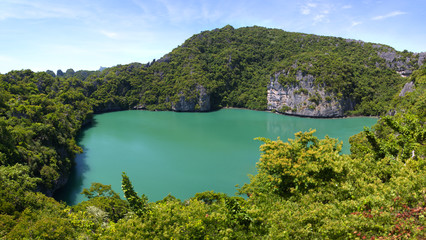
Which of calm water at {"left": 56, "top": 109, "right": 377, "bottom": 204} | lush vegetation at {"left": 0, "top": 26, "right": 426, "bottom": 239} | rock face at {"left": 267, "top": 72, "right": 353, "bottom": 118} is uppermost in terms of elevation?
rock face at {"left": 267, "top": 72, "right": 353, "bottom": 118}

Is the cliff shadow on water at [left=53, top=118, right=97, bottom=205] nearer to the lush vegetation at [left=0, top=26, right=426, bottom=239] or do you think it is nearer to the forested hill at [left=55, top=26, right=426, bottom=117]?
the lush vegetation at [left=0, top=26, right=426, bottom=239]

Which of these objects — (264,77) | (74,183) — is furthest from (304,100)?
(74,183)

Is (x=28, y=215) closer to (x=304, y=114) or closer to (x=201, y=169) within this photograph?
(x=201, y=169)

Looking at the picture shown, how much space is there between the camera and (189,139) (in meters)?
33.2

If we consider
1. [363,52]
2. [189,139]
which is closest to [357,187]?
[189,139]

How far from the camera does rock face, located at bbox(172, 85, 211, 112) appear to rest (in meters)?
58.9

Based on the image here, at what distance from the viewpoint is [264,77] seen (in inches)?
2781

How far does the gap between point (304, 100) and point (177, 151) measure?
36951 mm

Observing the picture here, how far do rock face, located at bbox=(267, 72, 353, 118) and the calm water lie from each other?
366 cm

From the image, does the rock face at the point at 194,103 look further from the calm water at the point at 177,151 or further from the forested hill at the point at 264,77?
the calm water at the point at 177,151

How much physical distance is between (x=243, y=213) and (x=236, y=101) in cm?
5901

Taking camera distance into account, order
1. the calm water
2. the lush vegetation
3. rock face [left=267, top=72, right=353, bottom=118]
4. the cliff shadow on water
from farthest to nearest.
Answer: rock face [left=267, top=72, right=353, bottom=118] < the calm water < the cliff shadow on water < the lush vegetation

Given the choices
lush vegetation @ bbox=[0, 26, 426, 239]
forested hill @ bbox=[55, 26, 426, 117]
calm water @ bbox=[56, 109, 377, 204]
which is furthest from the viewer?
forested hill @ bbox=[55, 26, 426, 117]

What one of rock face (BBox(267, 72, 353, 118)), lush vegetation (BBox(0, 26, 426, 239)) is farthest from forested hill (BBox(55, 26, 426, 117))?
lush vegetation (BBox(0, 26, 426, 239))
